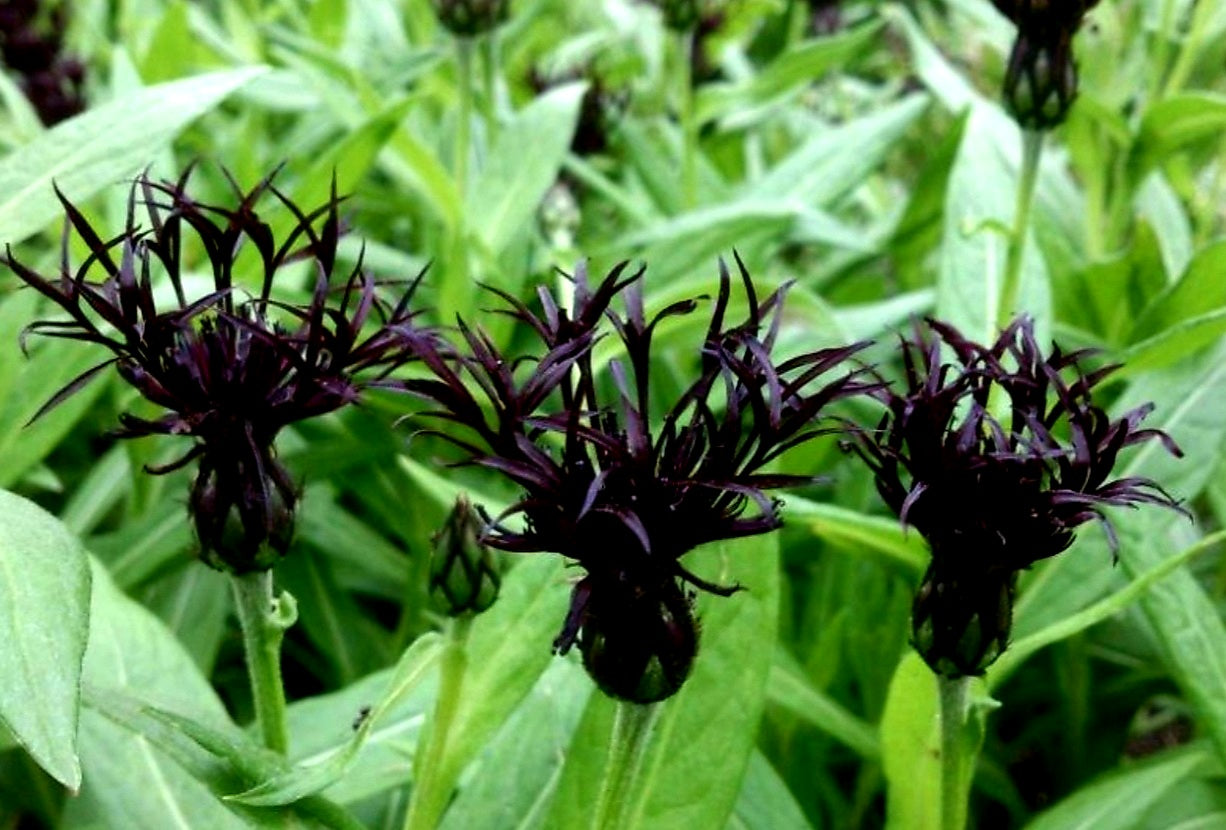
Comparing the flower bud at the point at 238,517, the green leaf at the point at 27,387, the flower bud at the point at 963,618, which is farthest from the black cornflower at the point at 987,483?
the green leaf at the point at 27,387

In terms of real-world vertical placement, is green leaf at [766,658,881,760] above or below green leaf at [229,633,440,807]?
below

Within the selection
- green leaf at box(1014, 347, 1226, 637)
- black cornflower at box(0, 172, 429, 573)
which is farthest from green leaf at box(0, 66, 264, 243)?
green leaf at box(1014, 347, 1226, 637)

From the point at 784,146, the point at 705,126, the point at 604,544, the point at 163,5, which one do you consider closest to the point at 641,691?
the point at 604,544

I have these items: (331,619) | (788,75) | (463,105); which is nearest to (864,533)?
(331,619)

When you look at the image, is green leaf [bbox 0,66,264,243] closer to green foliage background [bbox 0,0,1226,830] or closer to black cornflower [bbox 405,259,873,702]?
green foliage background [bbox 0,0,1226,830]

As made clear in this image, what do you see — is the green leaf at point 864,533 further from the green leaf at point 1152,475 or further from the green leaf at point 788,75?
the green leaf at point 788,75

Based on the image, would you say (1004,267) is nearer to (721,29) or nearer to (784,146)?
(721,29)
